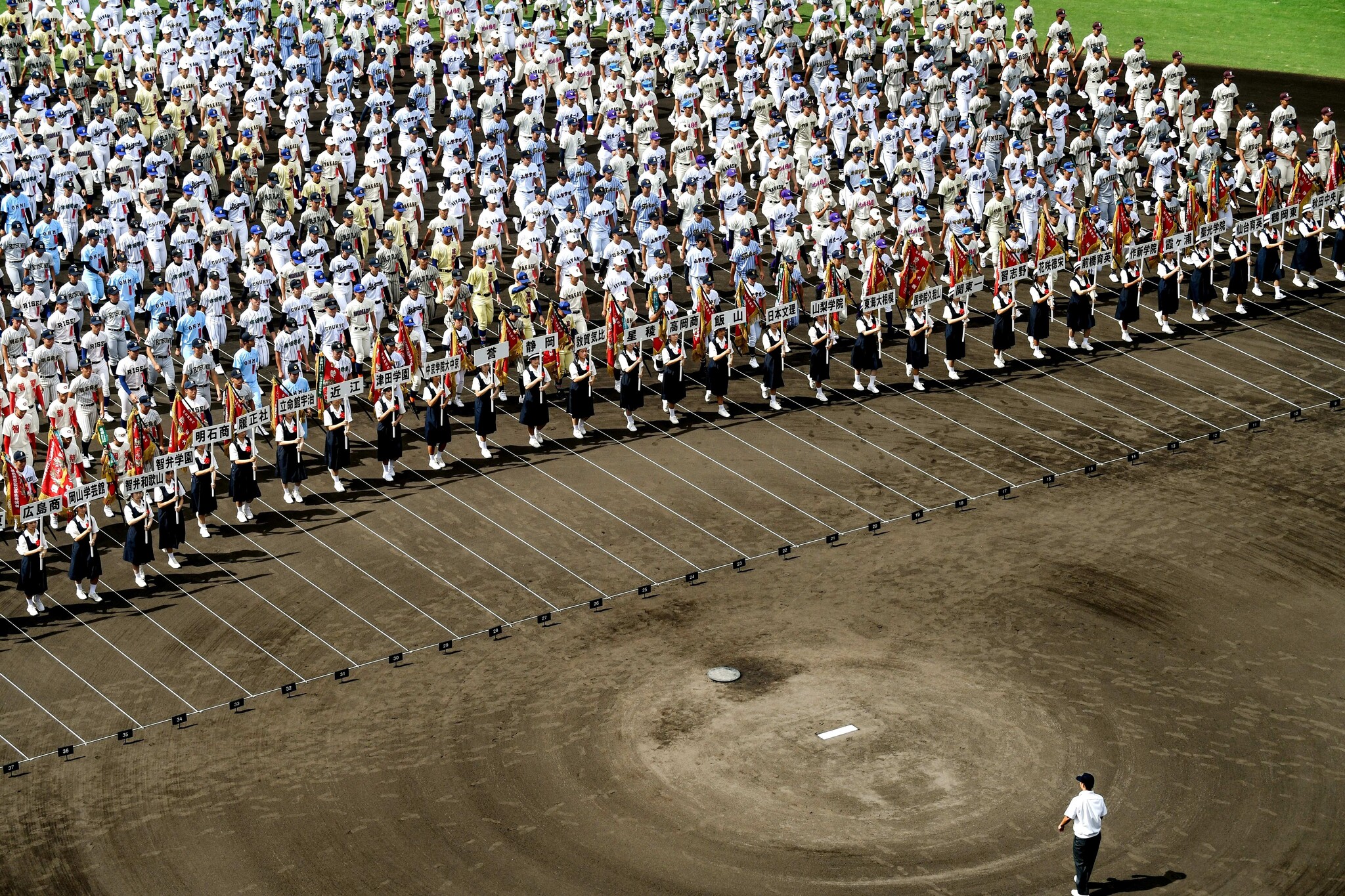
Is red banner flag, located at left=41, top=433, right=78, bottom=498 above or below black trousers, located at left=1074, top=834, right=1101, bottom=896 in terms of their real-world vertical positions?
above

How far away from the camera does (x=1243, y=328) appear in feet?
124

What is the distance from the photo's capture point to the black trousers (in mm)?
21766

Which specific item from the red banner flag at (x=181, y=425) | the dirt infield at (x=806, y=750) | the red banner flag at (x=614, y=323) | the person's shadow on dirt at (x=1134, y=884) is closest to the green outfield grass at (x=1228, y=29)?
the red banner flag at (x=614, y=323)

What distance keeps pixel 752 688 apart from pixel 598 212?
557 inches

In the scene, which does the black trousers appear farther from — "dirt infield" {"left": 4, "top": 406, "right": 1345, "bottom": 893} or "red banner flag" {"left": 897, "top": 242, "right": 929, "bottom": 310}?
"red banner flag" {"left": 897, "top": 242, "right": 929, "bottom": 310}

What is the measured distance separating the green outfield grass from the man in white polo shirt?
33.4 meters

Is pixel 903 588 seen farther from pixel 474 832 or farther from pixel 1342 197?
pixel 1342 197

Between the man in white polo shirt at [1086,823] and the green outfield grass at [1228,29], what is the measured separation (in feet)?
110

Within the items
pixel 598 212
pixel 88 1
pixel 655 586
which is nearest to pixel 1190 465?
pixel 655 586

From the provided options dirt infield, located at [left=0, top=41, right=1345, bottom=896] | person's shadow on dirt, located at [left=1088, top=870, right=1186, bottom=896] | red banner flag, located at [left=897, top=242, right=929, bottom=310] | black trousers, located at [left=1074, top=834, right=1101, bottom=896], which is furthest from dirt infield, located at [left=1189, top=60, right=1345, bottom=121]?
black trousers, located at [left=1074, top=834, right=1101, bottom=896]

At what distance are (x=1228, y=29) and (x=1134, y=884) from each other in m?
37.4

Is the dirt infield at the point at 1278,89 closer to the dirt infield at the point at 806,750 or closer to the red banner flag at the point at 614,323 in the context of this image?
the red banner flag at the point at 614,323

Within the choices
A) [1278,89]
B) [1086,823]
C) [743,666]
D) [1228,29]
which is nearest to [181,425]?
[743,666]

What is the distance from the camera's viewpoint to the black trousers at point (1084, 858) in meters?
21.8
